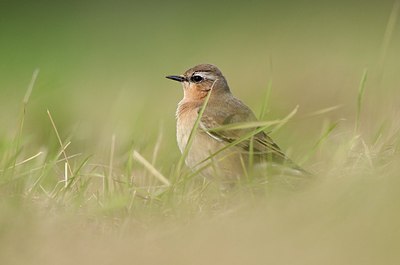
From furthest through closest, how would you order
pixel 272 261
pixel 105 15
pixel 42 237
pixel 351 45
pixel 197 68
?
pixel 105 15
pixel 351 45
pixel 197 68
pixel 42 237
pixel 272 261

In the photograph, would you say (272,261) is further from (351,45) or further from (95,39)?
(95,39)

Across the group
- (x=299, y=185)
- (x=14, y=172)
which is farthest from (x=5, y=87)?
(x=299, y=185)

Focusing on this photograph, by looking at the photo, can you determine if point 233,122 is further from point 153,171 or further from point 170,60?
point 170,60

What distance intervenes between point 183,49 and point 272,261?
419 inches

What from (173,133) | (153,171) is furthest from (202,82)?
(153,171)

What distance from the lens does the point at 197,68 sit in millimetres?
7457

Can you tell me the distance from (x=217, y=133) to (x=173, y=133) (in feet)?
6.69

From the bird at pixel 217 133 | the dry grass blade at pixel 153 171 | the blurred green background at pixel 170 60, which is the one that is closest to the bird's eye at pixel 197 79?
the bird at pixel 217 133

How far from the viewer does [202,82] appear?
7379 mm

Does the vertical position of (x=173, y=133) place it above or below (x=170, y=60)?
above

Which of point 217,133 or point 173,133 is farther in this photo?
point 173,133

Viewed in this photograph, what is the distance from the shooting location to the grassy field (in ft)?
13.6

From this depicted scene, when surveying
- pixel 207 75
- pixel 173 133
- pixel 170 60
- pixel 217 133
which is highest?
pixel 207 75

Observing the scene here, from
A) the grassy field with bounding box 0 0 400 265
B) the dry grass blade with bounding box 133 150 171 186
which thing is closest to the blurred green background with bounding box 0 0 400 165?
the grassy field with bounding box 0 0 400 265
